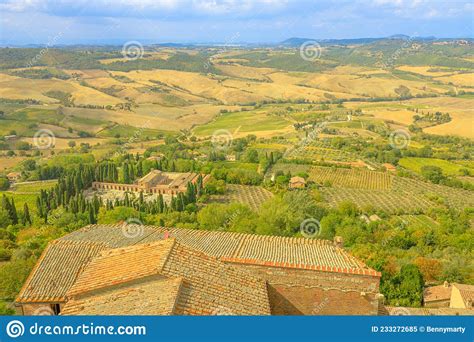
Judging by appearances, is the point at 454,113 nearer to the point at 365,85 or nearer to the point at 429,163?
the point at 365,85

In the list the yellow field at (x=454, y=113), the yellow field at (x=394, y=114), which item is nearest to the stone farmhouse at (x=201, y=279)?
the yellow field at (x=454, y=113)

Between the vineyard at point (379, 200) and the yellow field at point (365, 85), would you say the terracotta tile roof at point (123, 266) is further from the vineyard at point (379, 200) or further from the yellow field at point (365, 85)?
the yellow field at point (365, 85)

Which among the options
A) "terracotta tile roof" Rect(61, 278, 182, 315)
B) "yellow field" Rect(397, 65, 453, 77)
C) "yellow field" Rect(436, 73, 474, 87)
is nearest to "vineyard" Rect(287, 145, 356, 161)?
"terracotta tile roof" Rect(61, 278, 182, 315)

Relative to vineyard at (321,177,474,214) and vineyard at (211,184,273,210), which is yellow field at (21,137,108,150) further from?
vineyard at (321,177,474,214)

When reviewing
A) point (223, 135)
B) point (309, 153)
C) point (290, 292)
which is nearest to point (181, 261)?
point (290, 292)

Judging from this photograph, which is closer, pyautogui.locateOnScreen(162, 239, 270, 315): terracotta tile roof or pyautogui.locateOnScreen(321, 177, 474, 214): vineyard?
pyautogui.locateOnScreen(162, 239, 270, 315): terracotta tile roof

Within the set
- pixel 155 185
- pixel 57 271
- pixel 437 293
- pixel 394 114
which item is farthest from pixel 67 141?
pixel 394 114

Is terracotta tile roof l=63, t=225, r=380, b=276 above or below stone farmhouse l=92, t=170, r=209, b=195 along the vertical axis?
above
